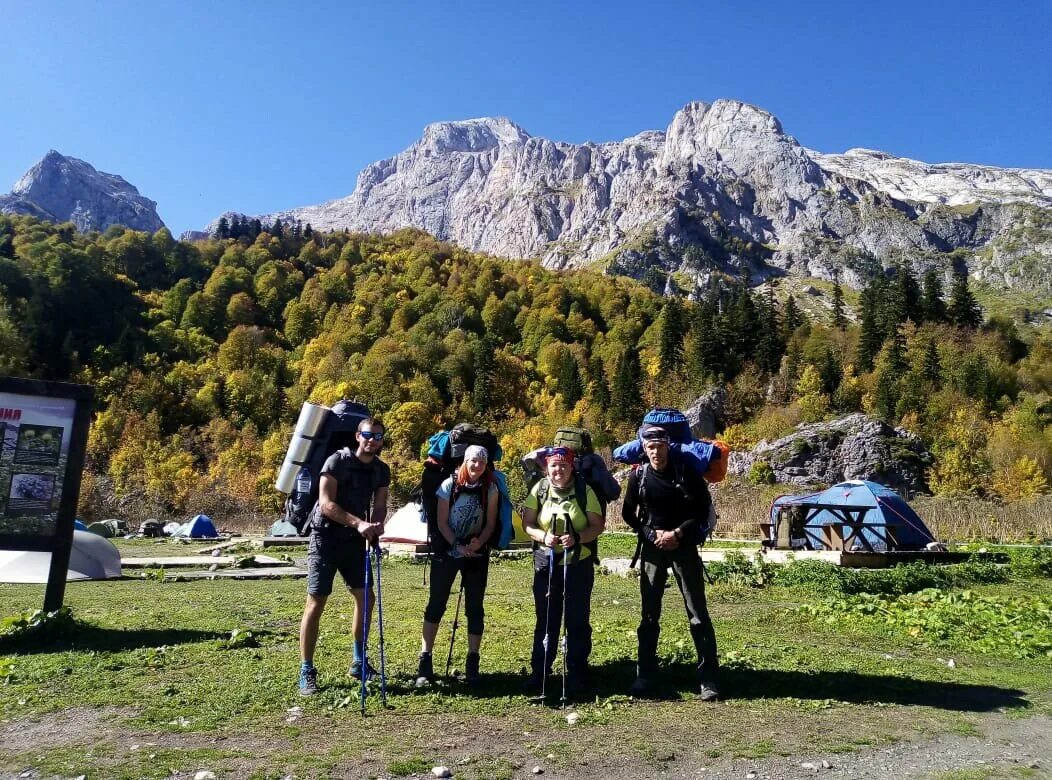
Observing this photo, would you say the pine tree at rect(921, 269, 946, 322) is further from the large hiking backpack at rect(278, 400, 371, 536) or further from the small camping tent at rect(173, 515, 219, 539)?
the large hiking backpack at rect(278, 400, 371, 536)

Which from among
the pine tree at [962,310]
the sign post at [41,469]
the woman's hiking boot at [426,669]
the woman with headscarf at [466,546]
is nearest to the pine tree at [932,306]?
the pine tree at [962,310]

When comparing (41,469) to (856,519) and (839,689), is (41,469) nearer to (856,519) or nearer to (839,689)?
(839,689)

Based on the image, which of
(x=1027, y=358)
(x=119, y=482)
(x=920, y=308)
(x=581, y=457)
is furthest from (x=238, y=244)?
(x=581, y=457)

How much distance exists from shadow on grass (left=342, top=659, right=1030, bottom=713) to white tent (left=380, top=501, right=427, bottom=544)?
16.2 meters

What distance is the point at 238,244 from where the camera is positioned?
11044 cm

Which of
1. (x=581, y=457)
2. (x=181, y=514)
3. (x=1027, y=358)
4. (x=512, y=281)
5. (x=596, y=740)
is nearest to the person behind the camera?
(x=596, y=740)

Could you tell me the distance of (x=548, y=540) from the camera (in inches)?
216

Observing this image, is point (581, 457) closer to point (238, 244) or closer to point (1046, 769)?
point (1046, 769)

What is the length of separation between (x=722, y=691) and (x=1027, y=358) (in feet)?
288

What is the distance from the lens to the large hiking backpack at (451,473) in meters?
5.71

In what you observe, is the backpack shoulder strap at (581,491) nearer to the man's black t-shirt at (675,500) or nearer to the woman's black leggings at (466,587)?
the man's black t-shirt at (675,500)

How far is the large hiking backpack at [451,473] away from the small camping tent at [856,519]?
44.8 feet

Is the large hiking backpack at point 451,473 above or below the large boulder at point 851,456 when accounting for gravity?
below

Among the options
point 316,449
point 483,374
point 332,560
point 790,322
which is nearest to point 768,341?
point 790,322
